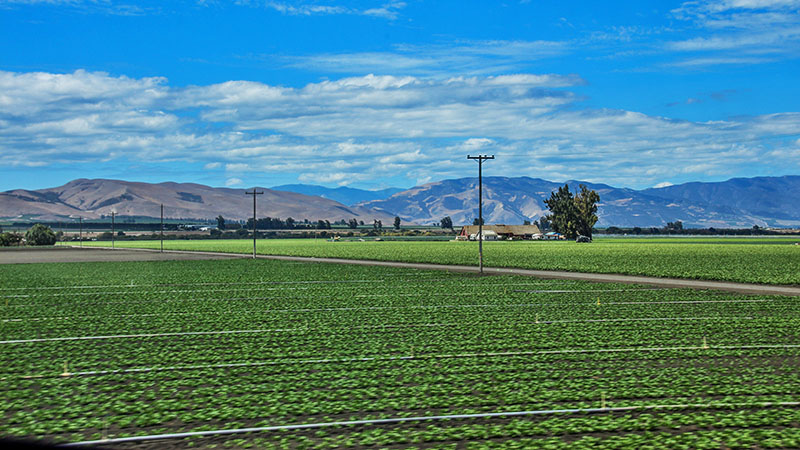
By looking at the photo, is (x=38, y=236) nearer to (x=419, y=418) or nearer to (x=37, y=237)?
(x=37, y=237)

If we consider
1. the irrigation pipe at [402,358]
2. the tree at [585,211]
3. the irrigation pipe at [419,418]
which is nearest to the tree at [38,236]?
the tree at [585,211]

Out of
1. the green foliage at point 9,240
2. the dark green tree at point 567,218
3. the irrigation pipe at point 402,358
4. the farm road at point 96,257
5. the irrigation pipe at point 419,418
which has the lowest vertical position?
the irrigation pipe at point 419,418

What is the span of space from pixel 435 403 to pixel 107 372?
7490mm

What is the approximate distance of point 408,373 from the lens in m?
15.7

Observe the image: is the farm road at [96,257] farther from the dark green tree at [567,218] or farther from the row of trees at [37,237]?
the dark green tree at [567,218]

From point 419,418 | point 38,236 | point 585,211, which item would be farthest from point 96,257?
point 585,211

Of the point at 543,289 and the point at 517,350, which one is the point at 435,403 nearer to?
the point at 517,350

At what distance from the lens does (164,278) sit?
162 feet

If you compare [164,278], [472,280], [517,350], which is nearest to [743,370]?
[517,350]

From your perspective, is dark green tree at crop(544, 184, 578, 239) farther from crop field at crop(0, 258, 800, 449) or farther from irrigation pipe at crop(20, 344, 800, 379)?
irrigation pipe at crop(20, 344, 800, 379)

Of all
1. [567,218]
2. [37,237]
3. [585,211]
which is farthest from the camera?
[567,218]

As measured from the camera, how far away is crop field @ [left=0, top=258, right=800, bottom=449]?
11312mm

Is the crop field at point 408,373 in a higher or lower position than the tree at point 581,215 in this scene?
lower

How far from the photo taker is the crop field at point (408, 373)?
11.3 metres
